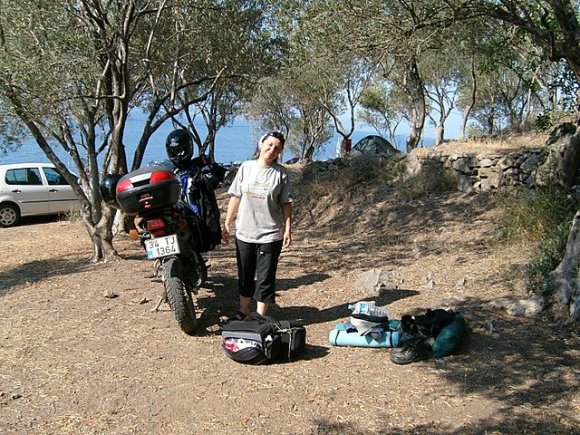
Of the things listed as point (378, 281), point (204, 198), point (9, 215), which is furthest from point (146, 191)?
point (9, 215)

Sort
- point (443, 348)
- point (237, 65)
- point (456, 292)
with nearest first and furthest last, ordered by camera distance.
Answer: point (443, 348) < point (456, 292) < point (237, 65)

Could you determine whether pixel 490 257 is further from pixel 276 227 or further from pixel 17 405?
pixel 17 405

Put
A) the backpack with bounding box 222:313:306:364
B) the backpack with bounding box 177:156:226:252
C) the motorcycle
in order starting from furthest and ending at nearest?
1. the backpack with bounding box 177:156:226:252
2. the motorcycle
3. the backpack with bounding box 222:313:306:364

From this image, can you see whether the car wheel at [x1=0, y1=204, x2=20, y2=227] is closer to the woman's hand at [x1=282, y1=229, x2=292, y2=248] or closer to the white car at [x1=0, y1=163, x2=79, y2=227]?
the white car at [x1=0, y1=163, x2=79, y2=227]

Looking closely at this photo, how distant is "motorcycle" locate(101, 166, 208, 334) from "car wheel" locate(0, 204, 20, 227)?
9.77 m

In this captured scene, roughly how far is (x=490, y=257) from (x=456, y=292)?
1270mm

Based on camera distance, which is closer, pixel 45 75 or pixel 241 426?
pixel 241 426

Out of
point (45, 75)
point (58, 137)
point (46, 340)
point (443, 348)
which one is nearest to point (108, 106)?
point (58, 137)

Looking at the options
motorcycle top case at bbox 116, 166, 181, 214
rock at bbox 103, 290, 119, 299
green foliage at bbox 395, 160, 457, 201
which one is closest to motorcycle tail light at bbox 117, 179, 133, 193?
motorcycle top case at bbox 116, 166, 181, 214

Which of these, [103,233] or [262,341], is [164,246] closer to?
[262,341]

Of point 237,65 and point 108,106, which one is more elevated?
point 237,65

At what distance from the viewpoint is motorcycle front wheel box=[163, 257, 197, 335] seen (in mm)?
4387

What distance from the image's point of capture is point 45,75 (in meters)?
6.21

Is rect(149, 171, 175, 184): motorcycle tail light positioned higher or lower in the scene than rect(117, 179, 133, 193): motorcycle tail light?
higher
